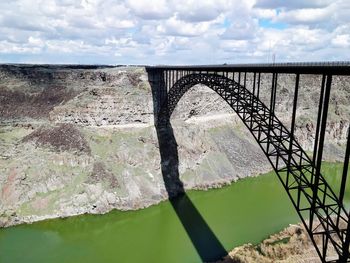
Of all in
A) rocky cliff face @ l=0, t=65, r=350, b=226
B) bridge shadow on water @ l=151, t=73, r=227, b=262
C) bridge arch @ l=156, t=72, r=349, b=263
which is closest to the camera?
bridge arch @ l=156, t=72, r=349, b=263

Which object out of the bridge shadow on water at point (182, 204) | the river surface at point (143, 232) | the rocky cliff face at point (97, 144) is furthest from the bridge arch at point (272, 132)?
the rocky cliff face at point (97, 144)

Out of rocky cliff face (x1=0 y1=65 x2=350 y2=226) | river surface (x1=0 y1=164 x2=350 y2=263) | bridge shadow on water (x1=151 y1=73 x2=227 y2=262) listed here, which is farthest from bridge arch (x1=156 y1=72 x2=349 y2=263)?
rocky cliff face (x1=0 y1=65 x2=350 y2=226)

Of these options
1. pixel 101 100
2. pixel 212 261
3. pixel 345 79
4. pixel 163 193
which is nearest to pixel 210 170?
pixel 163 193

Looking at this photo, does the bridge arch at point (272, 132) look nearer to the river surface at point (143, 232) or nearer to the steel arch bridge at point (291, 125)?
the steel arch bridge at point (291, 125)

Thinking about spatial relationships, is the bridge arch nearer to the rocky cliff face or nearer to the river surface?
the river surface

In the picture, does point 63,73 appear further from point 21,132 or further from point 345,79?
point 345,79

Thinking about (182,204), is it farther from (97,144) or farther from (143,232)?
(97,144)

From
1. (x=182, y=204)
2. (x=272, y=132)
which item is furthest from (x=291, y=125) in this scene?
(x=182, y=204)
